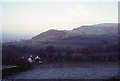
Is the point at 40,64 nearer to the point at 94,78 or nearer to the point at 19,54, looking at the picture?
the point at 19,54

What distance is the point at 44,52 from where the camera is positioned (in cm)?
932

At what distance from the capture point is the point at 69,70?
27.6 feet

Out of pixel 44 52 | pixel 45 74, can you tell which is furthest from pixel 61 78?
pixel 44 52

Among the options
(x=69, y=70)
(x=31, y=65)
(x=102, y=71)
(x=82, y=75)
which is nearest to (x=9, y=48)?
(x=31, y=65)

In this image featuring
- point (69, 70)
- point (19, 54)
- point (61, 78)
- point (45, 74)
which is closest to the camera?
point (61, 78)

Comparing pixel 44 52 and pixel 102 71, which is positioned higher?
pixel 44 52

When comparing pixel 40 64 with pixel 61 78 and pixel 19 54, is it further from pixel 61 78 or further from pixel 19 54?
pixel 61 78

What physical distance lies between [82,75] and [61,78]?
0.79 meters

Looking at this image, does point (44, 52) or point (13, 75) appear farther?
point (44, 52)

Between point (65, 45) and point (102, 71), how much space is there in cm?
199

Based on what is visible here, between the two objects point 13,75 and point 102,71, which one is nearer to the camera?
point 13,75

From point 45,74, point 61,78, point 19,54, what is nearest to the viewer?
point 61,78

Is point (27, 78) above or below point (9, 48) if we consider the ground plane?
below

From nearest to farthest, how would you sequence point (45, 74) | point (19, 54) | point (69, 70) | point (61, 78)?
point (61, 78) → point (45, 74) → point (69, 70) → point (19, 54)
